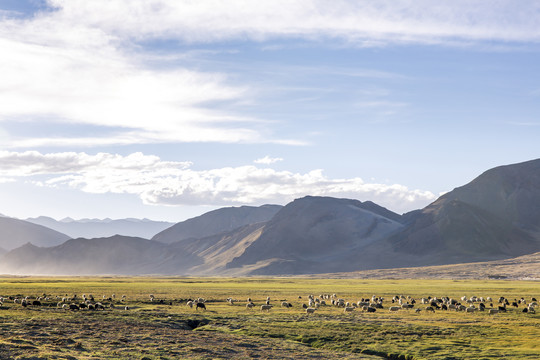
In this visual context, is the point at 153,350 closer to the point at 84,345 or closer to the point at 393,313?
the point at 84,345

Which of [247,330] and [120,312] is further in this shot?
[120,312]

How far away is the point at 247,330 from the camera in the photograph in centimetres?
4684

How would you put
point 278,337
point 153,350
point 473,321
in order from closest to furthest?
1. point 153,350
2. point 278,337
3. point 473,321

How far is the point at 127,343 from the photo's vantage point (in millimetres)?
36906

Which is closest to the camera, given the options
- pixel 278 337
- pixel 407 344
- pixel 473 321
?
pixel 407 344

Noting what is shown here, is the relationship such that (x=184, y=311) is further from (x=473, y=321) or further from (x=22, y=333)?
(x=473, y=321)

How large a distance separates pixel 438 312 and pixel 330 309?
11681 mm

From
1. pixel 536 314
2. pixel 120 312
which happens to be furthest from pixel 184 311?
pixel 536 314

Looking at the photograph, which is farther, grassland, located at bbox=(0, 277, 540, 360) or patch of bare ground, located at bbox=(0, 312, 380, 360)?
grassland, located at bbox=(0, 277, 540, 360)

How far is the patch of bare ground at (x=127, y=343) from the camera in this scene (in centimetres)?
3267

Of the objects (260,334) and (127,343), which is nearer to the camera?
(127,343)

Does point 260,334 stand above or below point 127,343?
below

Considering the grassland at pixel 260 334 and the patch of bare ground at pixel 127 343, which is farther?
the grassland at pixel 260 334

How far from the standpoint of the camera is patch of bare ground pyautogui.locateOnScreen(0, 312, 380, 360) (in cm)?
3267
